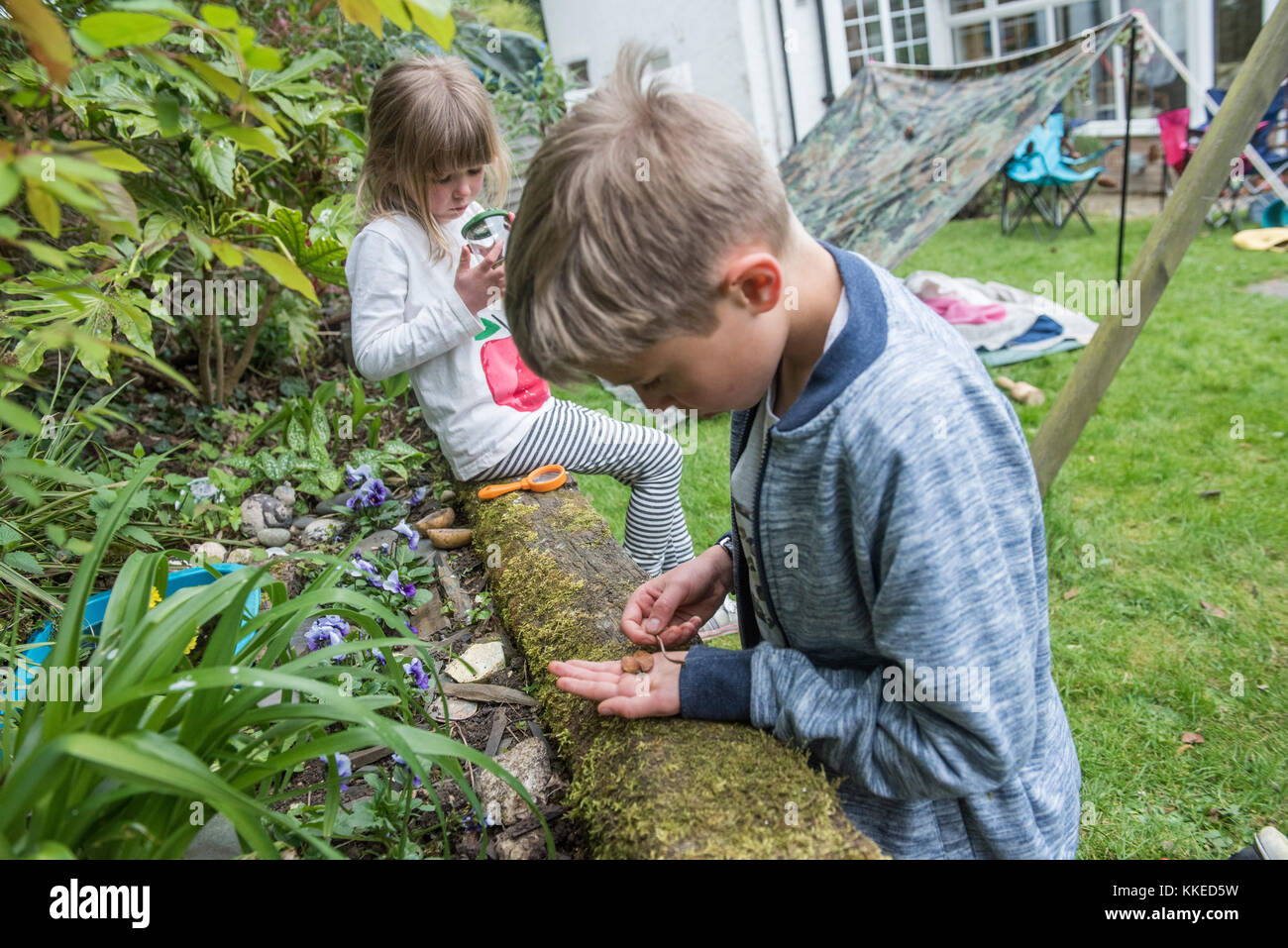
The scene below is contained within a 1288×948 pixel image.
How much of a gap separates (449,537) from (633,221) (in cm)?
173

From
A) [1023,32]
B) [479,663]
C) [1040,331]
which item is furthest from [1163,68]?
[479,663]

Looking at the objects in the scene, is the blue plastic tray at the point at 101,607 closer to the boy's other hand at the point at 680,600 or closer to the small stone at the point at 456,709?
the small stone at the point at 456,709

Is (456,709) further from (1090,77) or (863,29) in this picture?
(863,29)

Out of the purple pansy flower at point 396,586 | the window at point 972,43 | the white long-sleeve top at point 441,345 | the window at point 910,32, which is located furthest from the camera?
the window at point 910,32

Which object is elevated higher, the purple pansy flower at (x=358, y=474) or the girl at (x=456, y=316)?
the girl at (x=456, y=316)

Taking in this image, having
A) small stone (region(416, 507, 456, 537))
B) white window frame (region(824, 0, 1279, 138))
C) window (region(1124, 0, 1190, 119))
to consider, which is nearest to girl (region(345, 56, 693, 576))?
small stone (region(416, 507, 456, 537))

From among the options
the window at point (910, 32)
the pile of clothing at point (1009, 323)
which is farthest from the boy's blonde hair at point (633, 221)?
the window at point (910, 32)

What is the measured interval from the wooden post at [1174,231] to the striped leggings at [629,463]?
3.90 ft

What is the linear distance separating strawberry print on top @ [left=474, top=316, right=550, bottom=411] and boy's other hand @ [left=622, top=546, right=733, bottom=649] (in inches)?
48.9

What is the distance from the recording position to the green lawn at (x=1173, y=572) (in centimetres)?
230

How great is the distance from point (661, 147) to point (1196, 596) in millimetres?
2794

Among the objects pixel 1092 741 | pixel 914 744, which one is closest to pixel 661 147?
pixel 914 744
